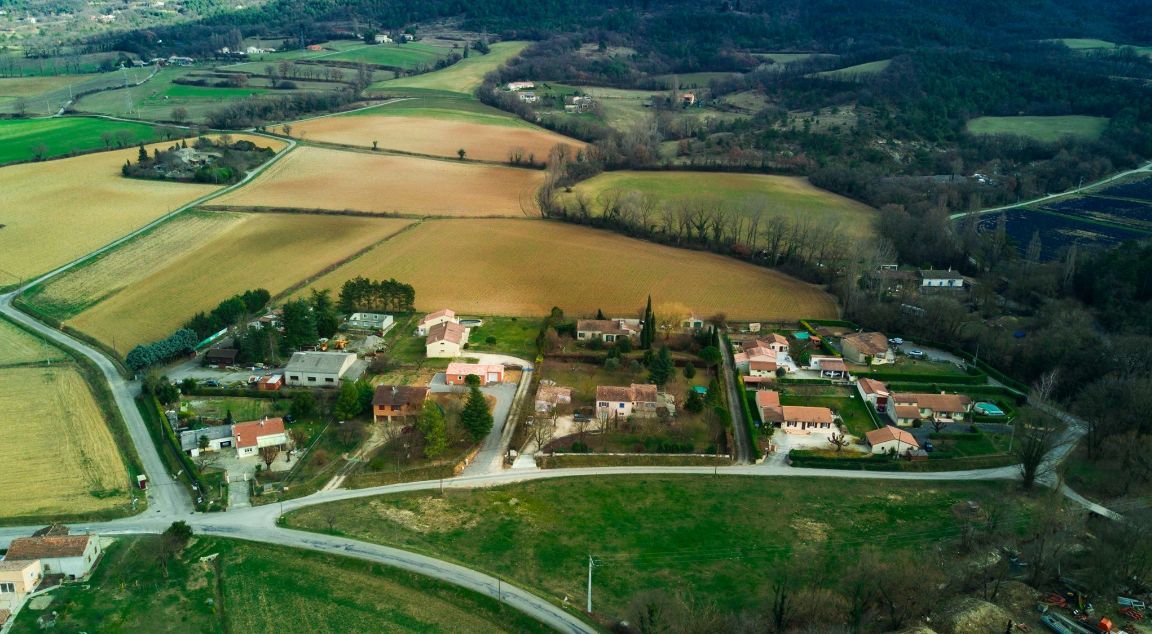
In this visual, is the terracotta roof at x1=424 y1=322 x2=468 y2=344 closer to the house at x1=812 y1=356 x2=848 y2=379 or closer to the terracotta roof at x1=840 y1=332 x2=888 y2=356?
the house at x1=812 y1=356 x2=848 y2=379

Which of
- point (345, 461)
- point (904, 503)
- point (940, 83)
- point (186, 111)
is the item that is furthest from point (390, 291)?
point (940, 83)

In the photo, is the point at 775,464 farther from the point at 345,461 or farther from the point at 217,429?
the point at 217,429

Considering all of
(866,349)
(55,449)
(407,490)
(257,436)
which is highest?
(866,349)

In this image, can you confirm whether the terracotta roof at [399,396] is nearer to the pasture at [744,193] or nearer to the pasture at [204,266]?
the pasture at [204,266]

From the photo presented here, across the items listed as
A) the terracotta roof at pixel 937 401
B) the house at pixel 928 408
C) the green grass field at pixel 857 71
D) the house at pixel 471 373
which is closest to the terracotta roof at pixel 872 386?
the terracotta roof at pixel 937 401

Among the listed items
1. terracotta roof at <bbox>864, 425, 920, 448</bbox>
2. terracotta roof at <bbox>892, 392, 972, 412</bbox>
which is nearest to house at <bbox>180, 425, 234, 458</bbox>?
terracotta roof at <bbox>864, 425, 920, 448</bbox>

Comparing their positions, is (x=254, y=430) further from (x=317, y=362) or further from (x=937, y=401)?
(x=937, y=401)

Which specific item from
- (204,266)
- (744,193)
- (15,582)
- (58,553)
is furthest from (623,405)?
(744,193)
